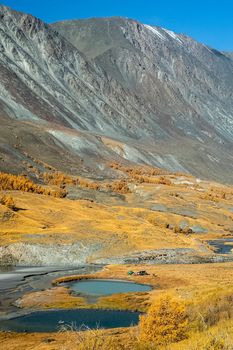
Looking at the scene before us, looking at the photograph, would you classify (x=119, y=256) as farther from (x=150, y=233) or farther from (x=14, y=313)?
(x=14, y=313)

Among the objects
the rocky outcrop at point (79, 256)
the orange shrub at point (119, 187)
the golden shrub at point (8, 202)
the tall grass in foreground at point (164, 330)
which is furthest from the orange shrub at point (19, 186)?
the tall grass in foreground at point (164, 330)

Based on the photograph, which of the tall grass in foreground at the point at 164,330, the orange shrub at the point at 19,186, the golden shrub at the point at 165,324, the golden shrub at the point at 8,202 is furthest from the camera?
the orange shrub at the point at 19,186

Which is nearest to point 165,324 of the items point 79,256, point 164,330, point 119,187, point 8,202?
point 164,330

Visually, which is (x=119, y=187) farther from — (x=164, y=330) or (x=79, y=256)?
(x=164, y=330)

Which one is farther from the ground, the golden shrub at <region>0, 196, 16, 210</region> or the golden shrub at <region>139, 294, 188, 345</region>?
the golden shrub at <region>0, 196, 16, 210</region>

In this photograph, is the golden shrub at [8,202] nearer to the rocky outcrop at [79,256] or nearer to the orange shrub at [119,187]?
the rocky outcrop at [79,256]

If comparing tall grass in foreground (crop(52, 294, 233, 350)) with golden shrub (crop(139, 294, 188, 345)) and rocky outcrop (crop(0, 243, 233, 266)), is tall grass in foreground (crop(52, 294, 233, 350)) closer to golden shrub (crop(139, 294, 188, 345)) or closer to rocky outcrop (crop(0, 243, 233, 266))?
golden shrub (crop(139, 294, 188, 345))

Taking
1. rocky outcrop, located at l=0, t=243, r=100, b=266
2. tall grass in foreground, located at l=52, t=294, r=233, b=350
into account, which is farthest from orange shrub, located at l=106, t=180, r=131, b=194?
tall grass in foreground, located at l=52, t=294, r=233, b=350

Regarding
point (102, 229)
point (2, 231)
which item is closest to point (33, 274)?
point (2, 231)

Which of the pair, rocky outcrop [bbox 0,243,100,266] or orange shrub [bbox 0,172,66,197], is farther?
orange shrub [bbox 0,172,66,197]
